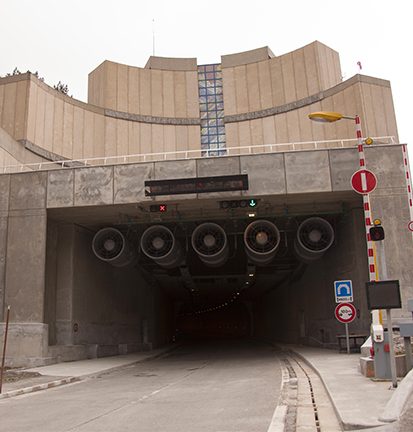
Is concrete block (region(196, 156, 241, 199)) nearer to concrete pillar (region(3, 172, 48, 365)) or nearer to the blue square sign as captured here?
the blue square sign

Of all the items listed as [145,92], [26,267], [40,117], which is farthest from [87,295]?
[145,92]

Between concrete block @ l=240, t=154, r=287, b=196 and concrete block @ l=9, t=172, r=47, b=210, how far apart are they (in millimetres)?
8969

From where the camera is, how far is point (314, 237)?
22844mm

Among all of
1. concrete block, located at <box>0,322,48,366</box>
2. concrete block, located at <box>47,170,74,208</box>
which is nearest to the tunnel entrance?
concrete block, located at <box>47,170,74,208</box>

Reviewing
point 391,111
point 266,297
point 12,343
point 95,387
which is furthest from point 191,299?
point 95,387

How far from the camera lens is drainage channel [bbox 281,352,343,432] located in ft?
23.0

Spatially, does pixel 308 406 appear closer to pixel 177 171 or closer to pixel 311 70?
pixel 177 171

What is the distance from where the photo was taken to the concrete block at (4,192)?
21.9 metres

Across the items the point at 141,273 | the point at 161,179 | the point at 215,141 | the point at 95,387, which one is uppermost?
the point at 215,141

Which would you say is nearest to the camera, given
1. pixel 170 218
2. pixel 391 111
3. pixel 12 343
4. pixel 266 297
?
pixel 12 343

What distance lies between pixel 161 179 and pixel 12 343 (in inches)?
363

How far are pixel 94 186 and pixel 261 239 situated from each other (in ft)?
26.5

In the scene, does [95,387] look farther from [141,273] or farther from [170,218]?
[141,273]

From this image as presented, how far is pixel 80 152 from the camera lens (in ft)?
140
